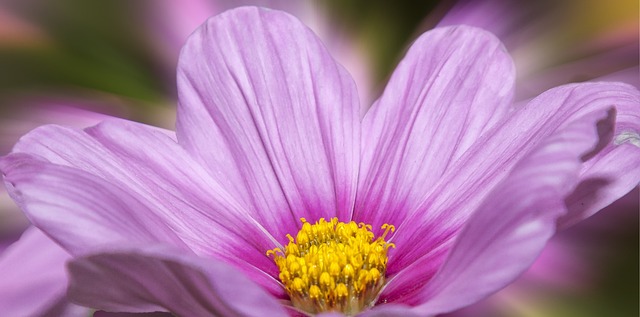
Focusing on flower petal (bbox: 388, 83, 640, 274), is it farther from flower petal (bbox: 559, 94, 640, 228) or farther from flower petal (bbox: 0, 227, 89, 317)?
flower petal (bbox: 0, 227, 89, 317)

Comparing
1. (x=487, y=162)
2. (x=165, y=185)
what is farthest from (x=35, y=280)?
(x=487, y=162)

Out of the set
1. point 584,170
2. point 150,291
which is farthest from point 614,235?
point 150,291

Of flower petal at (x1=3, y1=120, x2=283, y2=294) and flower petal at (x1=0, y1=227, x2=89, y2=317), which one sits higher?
flower petal at (x1=3, y1=120, x2=283, y2=294)

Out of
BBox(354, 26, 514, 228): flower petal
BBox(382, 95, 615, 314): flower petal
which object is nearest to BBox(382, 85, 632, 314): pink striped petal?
BBox(382, 95, 615, 314): flower petal

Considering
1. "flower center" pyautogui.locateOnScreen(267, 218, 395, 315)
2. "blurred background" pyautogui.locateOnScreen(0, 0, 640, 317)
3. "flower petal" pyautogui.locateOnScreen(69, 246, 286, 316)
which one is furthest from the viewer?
"blurred background" pyautogui.locateOnScreen(0, 0, 640, 317)

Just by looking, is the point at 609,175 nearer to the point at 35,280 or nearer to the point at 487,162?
the point at 487,162

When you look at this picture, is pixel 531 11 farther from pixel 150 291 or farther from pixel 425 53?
pixel 150 291
